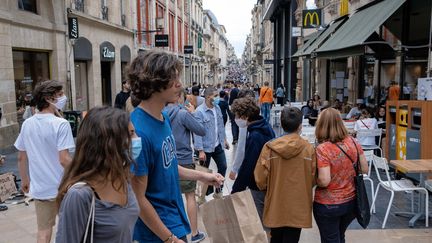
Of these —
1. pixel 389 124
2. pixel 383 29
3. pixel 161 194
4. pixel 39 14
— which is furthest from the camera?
pixel 39 14

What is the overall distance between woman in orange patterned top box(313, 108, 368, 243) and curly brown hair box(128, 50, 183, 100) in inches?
70.8

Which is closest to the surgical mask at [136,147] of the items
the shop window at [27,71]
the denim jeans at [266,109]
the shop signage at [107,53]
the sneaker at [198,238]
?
the sneaker at [198,238]

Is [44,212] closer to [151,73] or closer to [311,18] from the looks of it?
[151,73]

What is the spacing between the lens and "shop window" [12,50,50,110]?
41.1ft

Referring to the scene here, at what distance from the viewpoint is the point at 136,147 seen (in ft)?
6.72

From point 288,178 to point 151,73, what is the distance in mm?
1828

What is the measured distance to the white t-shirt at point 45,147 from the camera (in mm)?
3689

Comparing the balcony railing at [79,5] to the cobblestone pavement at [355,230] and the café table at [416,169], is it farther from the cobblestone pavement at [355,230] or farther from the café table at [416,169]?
the café table at [416,169]

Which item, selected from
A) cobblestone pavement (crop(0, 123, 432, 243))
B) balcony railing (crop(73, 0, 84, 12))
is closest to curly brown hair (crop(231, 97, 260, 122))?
cobblestone pavement (crop(0, 123, 432, 243))

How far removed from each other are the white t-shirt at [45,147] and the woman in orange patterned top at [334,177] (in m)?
2.20

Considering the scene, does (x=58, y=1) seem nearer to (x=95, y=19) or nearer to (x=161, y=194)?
(x=95, y=19)

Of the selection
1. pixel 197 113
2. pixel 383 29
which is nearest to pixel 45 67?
pixel 197 113

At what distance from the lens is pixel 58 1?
14.5 metres

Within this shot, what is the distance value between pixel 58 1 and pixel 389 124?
38.6 ft
